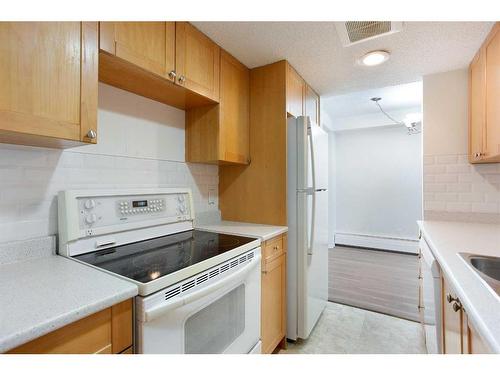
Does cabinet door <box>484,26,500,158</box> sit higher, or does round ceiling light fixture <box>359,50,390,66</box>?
round ceiling light fixture <box>359,50,390,66</box>

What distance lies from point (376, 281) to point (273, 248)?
205 centimetres

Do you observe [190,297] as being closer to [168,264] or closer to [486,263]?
[168,264]

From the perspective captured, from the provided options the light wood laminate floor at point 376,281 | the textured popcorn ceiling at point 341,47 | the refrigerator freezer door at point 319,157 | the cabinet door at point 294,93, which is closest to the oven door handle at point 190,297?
the refrigerator freezer door at point 319,157

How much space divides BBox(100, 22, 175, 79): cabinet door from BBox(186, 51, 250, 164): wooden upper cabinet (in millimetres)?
469

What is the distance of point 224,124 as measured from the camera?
71.8 inches

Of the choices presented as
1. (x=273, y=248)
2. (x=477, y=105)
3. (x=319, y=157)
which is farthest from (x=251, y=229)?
(x=477, y=105)

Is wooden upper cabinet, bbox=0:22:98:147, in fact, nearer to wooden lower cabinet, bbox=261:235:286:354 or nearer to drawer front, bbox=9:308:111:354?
drawer front, bbox=9:308:111:354

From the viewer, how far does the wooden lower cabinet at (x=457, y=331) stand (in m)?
0.76

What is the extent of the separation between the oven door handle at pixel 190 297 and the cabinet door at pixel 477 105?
1.88 m

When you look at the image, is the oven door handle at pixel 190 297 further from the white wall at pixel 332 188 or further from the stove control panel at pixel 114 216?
the white wall at pixel 332 188

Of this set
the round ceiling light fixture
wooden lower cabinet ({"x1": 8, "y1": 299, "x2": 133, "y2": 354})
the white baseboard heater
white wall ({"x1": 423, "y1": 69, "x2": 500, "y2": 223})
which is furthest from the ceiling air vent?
the white baseboard heater

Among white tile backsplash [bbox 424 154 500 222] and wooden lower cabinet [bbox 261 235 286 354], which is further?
white tile backsplash [bbox 424 154 500 222]

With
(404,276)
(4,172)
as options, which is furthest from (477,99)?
(4,172)

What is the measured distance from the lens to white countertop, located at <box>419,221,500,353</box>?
0.65 meters
